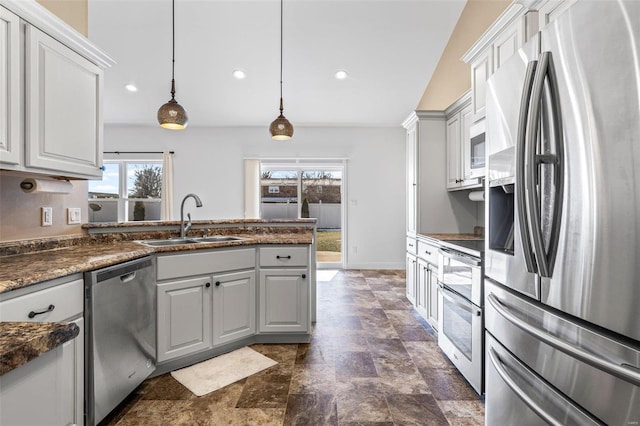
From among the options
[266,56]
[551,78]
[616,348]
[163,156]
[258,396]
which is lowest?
[258,396]

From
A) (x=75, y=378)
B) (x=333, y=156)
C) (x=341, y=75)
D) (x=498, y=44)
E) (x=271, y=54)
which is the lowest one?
(x=75, y=378)

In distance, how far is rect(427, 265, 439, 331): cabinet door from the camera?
2746 millimetres

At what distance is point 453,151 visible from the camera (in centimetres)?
318

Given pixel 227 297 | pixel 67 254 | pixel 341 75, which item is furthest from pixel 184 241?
pixel 341 75

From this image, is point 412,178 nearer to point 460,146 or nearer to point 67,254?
point 460,146

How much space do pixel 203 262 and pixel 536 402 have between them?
2048 mm

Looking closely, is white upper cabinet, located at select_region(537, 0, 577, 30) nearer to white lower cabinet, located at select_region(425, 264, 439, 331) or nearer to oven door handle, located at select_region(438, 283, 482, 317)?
oven door handle, located at select_region(438, 283, 482, 317)

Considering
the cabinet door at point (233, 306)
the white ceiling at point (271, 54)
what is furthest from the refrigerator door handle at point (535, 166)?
the white ceiling at point (271, 54)

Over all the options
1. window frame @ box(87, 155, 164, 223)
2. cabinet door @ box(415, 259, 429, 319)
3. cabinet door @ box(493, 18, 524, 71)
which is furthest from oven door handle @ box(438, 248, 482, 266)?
window frame @ box(87, 155, 164, 223)

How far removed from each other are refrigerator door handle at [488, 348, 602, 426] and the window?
5886mm

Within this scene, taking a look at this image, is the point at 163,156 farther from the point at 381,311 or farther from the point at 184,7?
the point at 381,311

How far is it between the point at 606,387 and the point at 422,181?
2.71 metres

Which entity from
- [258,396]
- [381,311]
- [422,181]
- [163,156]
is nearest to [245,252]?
[258,396]

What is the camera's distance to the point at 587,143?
0.86m
